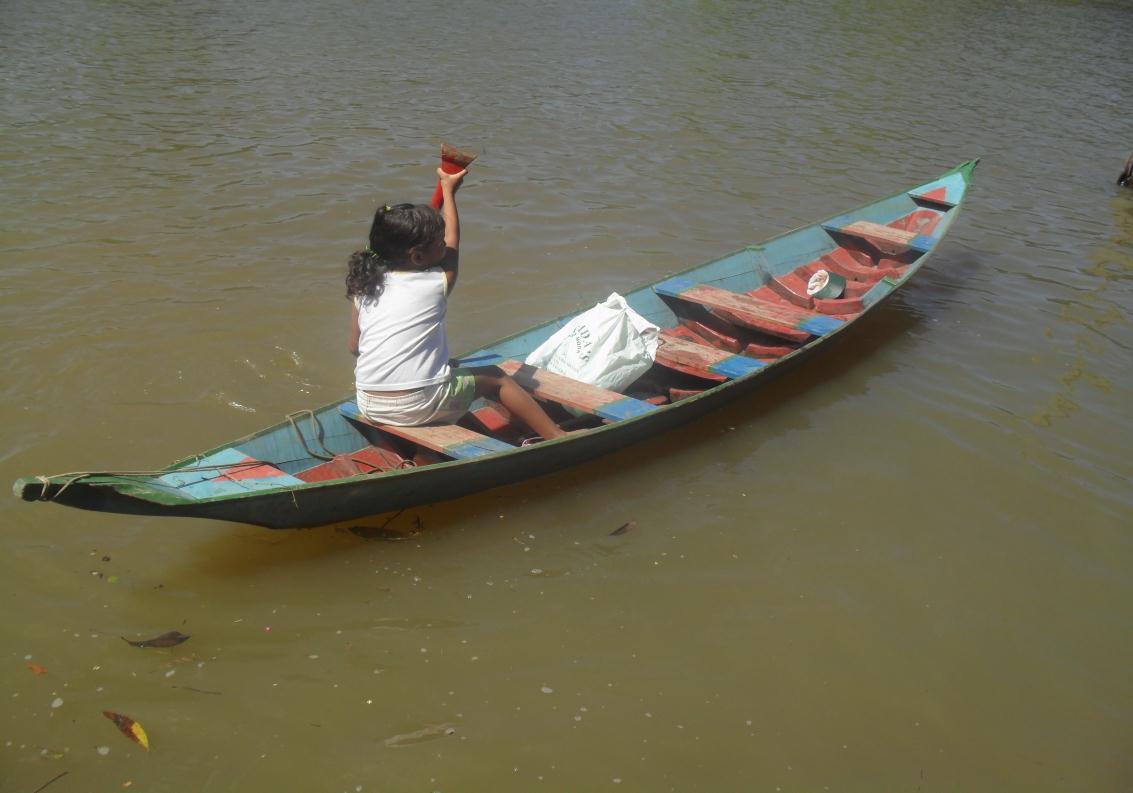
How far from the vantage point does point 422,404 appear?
4.17 meters

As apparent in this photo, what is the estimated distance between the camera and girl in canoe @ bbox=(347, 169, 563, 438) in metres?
3.92

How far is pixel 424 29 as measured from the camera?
13.4m

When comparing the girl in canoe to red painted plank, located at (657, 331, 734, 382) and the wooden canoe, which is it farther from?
red painted plank, located at (657, 331, 734, 382)

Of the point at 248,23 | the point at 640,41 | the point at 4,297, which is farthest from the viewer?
the point at 640,41

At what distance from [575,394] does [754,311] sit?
5.52ft

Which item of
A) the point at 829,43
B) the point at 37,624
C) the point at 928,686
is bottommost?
the point at 928,686

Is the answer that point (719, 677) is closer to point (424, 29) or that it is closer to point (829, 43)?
point (424, 29)

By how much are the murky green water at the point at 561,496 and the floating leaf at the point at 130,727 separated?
33 millimetres

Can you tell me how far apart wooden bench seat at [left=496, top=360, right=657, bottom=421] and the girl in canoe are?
0.54 metres

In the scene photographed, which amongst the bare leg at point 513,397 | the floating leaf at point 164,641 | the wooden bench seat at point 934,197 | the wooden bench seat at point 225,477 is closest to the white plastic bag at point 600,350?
the bare leg at point 513,397

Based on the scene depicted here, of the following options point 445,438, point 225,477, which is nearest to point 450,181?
point 445,438

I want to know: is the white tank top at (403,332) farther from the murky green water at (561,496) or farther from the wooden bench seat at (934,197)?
the wooden bench seat at (934,197)

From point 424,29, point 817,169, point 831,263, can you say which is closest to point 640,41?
point 424,29

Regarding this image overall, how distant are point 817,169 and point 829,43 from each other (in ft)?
21.1
